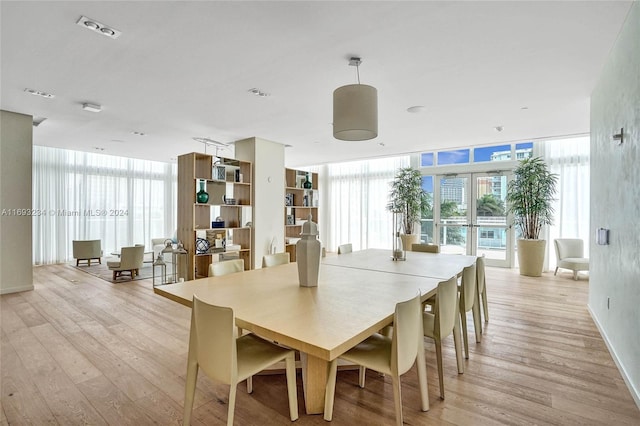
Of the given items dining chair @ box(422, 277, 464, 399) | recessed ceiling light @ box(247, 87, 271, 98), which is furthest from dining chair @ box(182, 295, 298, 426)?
recessed ceiling light @ box(247, 87, 271, 98)

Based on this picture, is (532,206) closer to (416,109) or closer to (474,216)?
(474,216)

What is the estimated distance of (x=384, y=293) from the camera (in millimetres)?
2127

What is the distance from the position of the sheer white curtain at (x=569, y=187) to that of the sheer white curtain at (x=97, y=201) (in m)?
10.0

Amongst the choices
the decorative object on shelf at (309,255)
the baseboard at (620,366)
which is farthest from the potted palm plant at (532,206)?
the decorative object on shelf at (309,255)

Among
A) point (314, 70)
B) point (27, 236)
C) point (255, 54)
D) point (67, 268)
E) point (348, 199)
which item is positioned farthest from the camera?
point (348, 199)

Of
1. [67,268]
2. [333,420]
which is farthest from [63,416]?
[67,268]

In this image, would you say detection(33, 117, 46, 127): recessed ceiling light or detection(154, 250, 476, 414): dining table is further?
detection(33, 117, 46, 127): recessed ceiling light

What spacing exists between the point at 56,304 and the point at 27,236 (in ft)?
4.72

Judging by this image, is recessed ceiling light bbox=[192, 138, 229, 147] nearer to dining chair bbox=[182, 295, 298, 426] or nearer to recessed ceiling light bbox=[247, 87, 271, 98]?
recessed ceiling light bbox=[247, 87, 271, 98]

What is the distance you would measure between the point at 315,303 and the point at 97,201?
869 centimetres

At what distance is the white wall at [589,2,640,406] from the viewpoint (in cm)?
221

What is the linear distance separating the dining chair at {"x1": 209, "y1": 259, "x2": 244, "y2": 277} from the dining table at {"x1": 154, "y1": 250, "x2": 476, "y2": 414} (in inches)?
7.5

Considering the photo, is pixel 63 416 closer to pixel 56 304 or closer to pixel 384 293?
pixel 384 293

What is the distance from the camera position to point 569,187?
6.46m
